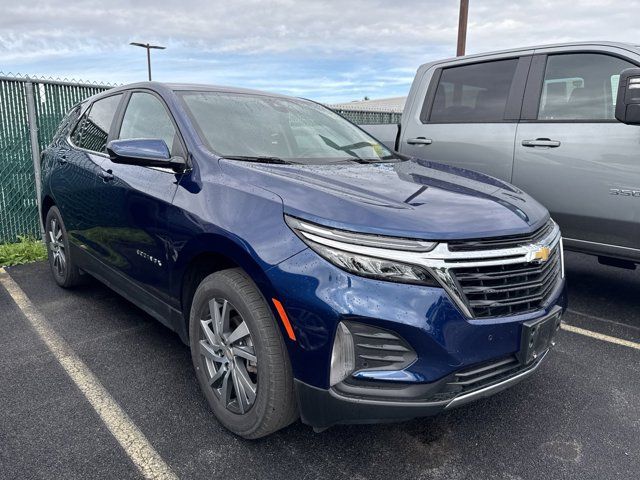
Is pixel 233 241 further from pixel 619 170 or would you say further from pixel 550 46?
pixel 550 46

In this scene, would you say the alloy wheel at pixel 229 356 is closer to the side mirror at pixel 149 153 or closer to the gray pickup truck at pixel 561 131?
the side mirror at pixel 149 153

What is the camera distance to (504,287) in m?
2.05

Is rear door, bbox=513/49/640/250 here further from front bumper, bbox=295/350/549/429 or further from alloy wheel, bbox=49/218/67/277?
alloy wheel, bbox=49/218/67/277

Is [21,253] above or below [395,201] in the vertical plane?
below

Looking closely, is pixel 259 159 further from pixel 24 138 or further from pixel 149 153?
pixel 24 138

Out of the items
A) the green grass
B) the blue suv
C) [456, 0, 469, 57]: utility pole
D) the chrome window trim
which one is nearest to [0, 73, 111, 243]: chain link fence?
the green grass

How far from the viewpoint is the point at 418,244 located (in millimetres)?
1935

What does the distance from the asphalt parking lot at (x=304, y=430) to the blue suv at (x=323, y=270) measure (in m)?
0.23

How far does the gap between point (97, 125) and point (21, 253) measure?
101 inches

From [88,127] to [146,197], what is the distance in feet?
5.39

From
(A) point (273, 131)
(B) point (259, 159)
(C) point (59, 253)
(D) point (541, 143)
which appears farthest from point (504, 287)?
(C) point (59, 253)

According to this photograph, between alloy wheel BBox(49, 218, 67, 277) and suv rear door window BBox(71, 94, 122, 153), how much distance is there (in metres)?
0.79

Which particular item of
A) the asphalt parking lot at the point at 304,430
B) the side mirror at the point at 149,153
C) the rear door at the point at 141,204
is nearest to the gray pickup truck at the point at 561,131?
the asphalt parking lot at the point at 304,430

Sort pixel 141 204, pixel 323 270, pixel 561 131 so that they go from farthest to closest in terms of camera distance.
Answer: pixel 561 131 → pixel 141 204 → pixel 323 270
